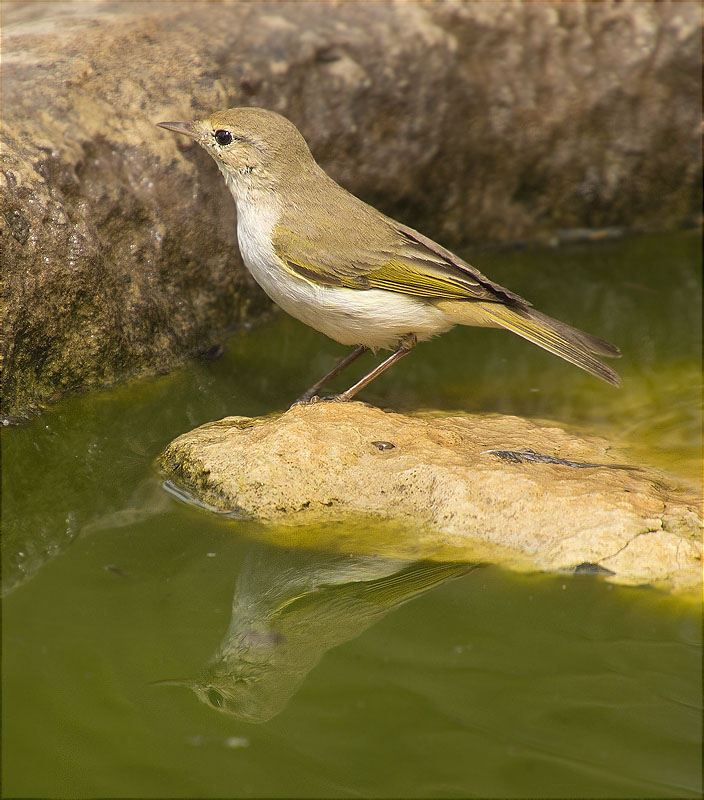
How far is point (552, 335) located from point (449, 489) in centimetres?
112

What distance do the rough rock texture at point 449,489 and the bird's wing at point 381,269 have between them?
660 mm

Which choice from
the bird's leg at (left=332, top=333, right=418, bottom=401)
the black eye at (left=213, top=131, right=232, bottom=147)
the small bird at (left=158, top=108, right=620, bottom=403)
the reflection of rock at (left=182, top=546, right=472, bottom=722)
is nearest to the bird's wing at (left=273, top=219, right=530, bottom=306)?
the small bird at (left=158, top=108, right=620, bottom=403)

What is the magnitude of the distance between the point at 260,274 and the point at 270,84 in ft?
7.23

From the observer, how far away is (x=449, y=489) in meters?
3.94

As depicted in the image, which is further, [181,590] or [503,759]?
[181,590]

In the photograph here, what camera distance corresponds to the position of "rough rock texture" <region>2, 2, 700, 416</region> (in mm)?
5000

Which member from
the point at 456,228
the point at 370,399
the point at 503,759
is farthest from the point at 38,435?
the point at 456,228

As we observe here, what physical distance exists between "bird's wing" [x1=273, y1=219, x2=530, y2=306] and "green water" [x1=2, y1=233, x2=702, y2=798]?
114 centimetres

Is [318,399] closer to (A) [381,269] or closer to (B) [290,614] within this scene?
(A) [381,269]

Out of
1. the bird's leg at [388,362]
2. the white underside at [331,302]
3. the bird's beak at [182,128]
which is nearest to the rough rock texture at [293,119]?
the bird's beak at [182,128]

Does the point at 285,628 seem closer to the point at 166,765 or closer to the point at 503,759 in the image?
the point at 166,765

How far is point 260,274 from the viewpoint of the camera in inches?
184

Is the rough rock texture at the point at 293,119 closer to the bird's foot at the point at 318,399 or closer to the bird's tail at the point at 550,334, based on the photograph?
the bird's foot at the point at 318,399

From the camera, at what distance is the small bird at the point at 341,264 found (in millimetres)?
4563
